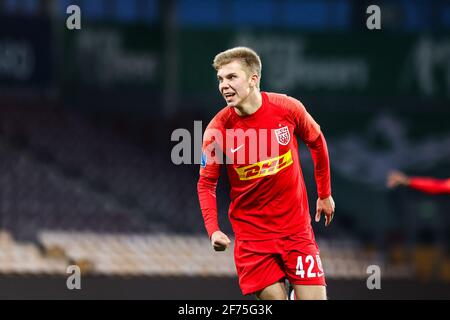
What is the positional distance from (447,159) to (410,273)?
17.5 ft

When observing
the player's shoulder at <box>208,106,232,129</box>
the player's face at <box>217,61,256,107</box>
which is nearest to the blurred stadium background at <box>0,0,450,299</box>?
the player's shoulder at <box>208,106,232,129</box>

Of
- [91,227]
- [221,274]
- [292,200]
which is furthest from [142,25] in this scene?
[292,200]

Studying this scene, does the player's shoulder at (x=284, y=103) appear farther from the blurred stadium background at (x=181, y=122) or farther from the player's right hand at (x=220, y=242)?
the blurred stadium background at (x=181, y=122)

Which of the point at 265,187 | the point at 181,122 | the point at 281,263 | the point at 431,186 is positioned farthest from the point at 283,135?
the point at 181,122

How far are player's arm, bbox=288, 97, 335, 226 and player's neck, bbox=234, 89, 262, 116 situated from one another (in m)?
0.21

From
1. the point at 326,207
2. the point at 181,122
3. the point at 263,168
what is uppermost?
the point at 263,168

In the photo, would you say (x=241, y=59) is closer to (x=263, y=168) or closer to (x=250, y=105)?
(x=250, y=105)

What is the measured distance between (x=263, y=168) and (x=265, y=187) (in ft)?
0.40

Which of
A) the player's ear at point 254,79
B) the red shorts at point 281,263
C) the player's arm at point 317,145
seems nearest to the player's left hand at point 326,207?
the player's arm at point 317,145

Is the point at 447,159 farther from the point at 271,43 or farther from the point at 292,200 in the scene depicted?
the point at 292,200

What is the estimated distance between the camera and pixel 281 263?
274 inches

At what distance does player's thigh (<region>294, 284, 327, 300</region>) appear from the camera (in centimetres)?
687

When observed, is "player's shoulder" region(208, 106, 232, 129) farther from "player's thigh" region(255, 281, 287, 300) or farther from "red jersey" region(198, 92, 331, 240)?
"player's thigh" region(255, 281, 287, 300)

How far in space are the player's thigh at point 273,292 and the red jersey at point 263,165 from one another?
0.30 m
